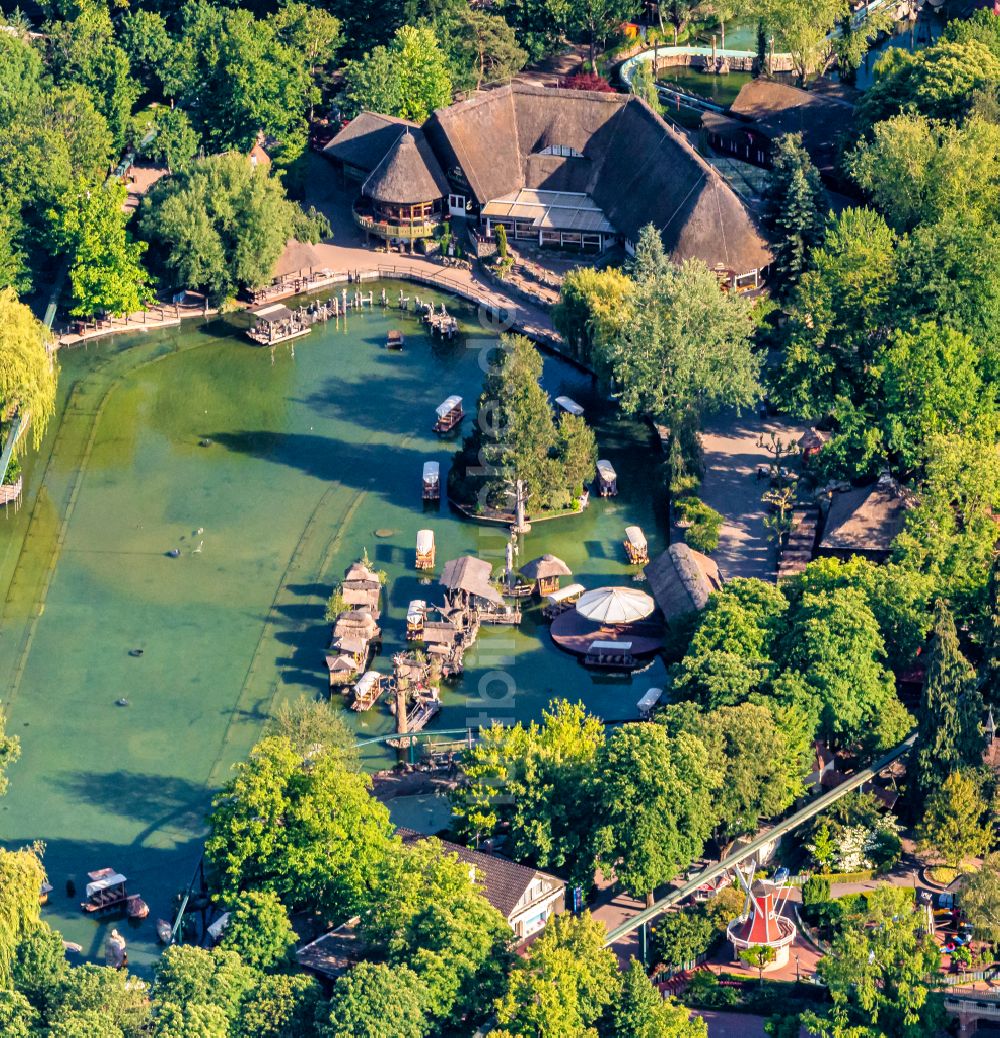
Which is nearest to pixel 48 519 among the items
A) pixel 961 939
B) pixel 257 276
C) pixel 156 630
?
pixel 156 630

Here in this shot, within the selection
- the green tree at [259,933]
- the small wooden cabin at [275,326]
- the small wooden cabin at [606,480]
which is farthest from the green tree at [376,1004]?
the small wooden cabin at [275,326]

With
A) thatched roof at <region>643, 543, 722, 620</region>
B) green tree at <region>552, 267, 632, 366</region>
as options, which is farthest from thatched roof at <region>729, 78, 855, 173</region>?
thatched roof at <region>643, 543, 722, 620</region>

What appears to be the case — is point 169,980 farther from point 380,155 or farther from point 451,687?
point 380,155

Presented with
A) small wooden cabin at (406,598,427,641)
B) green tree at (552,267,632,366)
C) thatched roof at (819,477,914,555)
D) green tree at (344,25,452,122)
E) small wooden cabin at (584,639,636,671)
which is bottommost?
small wooden cabin at (584,639,636,671)

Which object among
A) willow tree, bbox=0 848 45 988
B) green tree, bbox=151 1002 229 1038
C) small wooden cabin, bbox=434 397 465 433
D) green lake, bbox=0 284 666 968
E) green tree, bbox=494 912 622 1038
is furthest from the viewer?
small wooden cabin, bbox=434 397 465 433

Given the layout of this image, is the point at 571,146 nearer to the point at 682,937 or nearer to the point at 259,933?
the point at 682,937

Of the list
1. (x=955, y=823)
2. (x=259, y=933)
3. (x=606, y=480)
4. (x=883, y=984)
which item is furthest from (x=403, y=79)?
(x=883, y=984)

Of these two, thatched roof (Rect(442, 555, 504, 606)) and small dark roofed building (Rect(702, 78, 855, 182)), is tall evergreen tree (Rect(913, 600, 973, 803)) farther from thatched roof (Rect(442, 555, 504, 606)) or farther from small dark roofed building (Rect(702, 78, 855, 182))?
small dark roofed building (Rect(702, 78, 855, 182))
